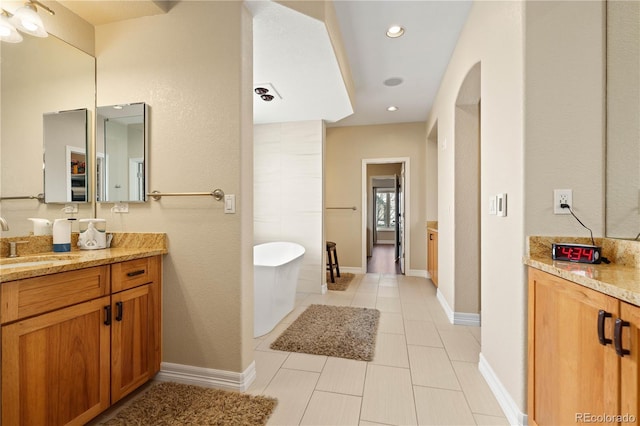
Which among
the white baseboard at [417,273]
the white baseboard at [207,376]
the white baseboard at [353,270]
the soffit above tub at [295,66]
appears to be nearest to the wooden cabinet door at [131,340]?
the white baseboard at [207,376]

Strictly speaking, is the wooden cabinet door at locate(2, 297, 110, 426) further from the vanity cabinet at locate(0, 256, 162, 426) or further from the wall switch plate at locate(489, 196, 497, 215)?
the wall switch plate at locate(489, 196, 497, 215)

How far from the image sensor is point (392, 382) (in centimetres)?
182

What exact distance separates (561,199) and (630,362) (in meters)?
0.82

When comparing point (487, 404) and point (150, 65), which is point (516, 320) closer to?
point (487, 404)

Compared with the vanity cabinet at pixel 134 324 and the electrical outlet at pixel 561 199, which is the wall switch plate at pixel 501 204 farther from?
the vanity cabinet at pixel 134 324

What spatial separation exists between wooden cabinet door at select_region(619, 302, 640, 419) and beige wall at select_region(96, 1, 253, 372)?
166 centimetres

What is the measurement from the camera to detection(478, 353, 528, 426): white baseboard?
4.57 feet

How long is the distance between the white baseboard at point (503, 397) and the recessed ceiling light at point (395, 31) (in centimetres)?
272

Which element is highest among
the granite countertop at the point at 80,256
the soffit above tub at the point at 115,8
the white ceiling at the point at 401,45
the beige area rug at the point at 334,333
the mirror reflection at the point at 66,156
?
the white ceiling at the point at 401,45

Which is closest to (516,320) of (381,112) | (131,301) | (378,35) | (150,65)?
(131,301)

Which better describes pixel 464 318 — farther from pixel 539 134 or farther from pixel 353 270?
pixel 353 270

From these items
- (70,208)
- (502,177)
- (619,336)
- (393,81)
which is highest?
(393,81)

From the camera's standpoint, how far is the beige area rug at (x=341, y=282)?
13.4ft

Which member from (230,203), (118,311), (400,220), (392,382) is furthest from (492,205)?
(400,220)
